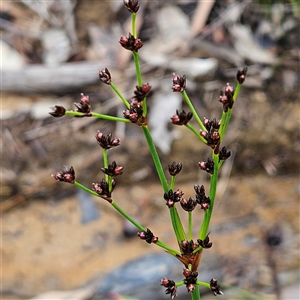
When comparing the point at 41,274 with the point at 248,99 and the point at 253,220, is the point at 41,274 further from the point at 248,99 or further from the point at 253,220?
the point at 248,99

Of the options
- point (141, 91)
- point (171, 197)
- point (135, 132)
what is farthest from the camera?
point (135, 132)

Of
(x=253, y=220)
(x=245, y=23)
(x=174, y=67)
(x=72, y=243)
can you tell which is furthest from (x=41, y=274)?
(x=245, y=23)

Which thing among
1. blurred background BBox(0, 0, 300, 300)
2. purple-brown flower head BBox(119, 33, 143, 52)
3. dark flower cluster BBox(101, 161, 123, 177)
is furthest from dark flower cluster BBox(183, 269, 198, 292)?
blurred background BBox(0, 0, 300, 300)

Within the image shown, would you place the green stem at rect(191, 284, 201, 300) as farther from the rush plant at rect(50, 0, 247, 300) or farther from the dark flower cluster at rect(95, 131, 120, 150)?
the dark flower cluster at rect(95, 131, 120, 150)

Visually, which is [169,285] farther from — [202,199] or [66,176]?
[66,176]

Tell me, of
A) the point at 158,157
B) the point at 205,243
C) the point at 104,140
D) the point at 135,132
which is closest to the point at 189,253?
the point at 205,243

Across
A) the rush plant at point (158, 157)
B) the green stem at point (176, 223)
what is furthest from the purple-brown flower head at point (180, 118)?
the green stem at point (176, 223)

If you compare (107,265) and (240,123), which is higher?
(240,123)

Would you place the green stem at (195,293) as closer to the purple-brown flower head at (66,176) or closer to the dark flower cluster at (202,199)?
the dark flower cluster at (202,199)
